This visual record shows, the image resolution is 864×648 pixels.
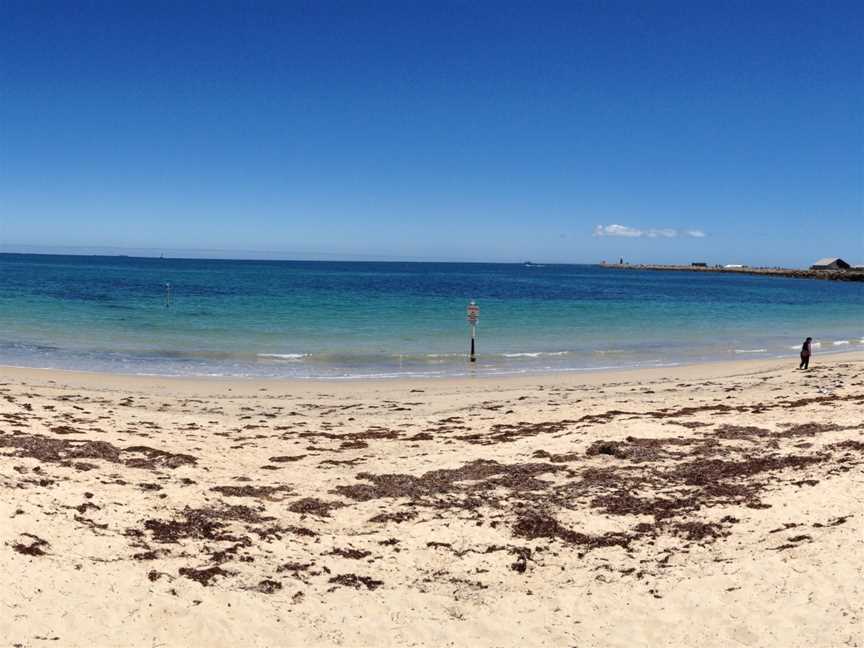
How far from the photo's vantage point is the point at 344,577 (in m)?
8.27

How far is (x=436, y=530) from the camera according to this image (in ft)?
32.1

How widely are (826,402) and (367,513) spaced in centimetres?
1404

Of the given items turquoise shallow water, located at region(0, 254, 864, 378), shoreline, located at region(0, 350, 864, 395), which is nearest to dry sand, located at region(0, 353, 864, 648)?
shoreline, located at region(0, 350, 864, 395)

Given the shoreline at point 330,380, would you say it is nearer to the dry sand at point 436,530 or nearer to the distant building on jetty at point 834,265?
the dry sand at point 436,530

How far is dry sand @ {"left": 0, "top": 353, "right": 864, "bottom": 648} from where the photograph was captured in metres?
7.02

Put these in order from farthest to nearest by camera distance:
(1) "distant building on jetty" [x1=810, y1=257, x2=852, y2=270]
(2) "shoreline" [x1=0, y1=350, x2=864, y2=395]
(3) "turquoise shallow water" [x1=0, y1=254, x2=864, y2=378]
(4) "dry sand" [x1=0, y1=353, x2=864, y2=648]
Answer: (1) "distant building on jetty" [x1=810, y1=257, x2=852, y2=270] → (3) "turquoise shallow water" [x1=0, y1=254, x2=864, y2=378] → (2) "shoreline" [x1=0, y1=350, x2=864, y2=395] → (4) "dry sand" [x1=0, y1=353, x2=864, y2=648]

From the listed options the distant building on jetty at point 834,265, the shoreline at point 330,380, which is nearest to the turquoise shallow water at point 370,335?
the shoreline at point 330,380

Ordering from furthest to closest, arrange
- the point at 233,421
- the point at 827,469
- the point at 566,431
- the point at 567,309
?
1. the point at 567,309
2. the point at 233,421
3. the point at 566,431
4. the point at 827,469

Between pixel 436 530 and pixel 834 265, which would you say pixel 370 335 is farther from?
pixel 834 265

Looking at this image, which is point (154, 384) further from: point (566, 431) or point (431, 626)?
point (431, 626)

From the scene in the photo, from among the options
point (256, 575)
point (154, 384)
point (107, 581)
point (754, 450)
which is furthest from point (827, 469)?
point (154, 384)

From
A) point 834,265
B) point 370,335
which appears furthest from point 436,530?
point 834,265

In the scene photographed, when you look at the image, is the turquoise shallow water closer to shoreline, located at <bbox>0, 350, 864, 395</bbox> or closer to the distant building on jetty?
shoreline, located at <bbox>0, 350, 864, 395</bbox>

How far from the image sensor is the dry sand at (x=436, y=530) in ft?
23.0
